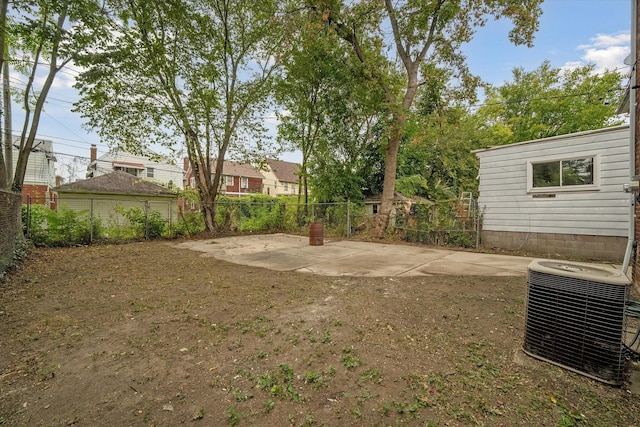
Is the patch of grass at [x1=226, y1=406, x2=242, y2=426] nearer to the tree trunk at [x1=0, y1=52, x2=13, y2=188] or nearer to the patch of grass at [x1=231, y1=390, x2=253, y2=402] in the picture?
the patch of grass at [x1=231, y1=390, x2=253, y2=402]

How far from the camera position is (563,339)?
2.12 m

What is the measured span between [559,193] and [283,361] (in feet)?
27.7

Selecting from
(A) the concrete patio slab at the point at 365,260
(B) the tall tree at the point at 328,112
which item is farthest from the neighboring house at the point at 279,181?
(A) the concrete patio slab at the point at 365,260

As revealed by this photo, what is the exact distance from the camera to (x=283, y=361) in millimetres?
2312

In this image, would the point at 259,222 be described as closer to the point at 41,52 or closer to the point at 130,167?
the point at 41,52

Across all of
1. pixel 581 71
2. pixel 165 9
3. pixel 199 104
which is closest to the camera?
pixel 165 9

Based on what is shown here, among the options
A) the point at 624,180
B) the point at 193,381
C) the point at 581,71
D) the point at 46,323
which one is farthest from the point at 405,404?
the point at 581,71

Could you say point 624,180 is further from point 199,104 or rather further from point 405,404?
point 199,104

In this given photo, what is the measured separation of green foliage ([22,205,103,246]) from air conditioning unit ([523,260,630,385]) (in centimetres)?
1176

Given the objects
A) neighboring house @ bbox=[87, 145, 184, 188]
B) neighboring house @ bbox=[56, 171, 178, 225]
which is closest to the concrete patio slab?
neighboring house @ bbox=[56, 171, 178, 225]

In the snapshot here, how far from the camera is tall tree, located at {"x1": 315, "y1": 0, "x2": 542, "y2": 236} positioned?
938cm

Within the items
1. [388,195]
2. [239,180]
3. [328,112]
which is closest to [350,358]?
[388,195]

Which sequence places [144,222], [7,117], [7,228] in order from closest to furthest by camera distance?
[7,228]
[7,117]
[144,222]

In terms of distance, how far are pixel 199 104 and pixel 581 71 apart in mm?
22347
